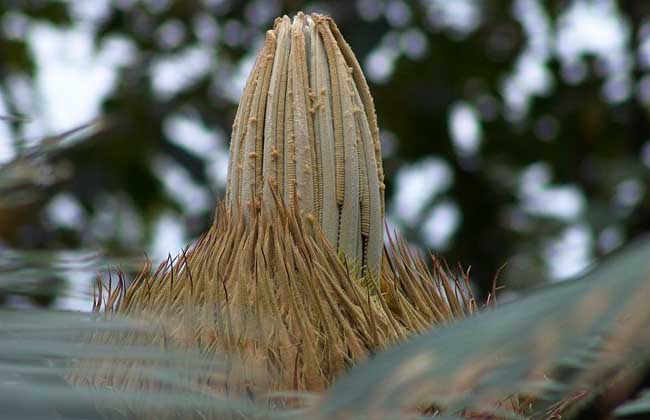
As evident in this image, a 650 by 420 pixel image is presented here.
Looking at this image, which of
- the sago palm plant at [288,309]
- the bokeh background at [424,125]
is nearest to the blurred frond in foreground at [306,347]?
the sago palm plant at [288,309]

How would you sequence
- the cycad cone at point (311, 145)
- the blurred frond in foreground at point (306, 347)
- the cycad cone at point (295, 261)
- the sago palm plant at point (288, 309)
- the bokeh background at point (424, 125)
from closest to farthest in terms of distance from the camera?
the blurred frond in foreground at point (306, 347)
the sago palm plant at point (288, 309)
the cycad cone at point (295, 261)
the cycad cone at point (311, 145)
the bokeh background at point (424, 125)

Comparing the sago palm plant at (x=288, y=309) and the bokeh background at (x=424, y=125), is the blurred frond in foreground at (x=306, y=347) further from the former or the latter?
the bokeh background at (x=424, y=125)

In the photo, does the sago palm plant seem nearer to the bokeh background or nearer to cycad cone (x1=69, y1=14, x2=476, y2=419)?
cycad cone (x1=69, y1=14, x2=476, y2=419)

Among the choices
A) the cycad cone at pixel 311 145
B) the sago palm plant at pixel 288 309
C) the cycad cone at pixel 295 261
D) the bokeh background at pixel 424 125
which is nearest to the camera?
the sago palm plant at pixel 288 309

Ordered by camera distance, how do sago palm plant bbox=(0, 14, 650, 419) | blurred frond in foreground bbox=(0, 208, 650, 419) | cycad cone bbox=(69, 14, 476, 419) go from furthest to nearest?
cycad cone bbox=(69, 14, 476, 419)
sago palm plant bbox=(0, 14, 650, 419)
blurred frond in foreground bbox=(0, 208, 650, 419)

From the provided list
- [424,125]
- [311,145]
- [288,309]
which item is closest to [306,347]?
[288,309]

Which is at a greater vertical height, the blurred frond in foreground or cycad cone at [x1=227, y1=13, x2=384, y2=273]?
cycad cone at [x1=227, y1=13, x2=384, y2=273]

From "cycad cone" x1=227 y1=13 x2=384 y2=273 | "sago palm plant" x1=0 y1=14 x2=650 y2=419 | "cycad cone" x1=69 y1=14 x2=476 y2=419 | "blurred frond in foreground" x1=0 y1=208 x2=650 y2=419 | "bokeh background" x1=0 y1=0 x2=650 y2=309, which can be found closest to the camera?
"blurred frond in foreground" x1=0 y1=208 x2=650 y2=419

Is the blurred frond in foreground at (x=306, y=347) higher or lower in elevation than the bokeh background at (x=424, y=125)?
lower

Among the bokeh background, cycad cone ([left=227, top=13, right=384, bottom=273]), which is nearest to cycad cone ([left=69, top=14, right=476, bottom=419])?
cycad cone ([left=227, top=13, right=384, bottom=273])
